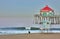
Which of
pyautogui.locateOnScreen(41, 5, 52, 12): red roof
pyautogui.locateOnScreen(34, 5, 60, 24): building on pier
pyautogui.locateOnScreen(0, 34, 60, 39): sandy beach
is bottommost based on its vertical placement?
pyautogui.locateOnScreen(0, 34, 60, 39): sandy beach

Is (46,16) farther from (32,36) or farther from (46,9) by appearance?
(32,36)

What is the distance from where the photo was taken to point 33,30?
4.04 m

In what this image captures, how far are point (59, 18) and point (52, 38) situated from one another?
619mm

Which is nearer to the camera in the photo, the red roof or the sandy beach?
the sandy beach

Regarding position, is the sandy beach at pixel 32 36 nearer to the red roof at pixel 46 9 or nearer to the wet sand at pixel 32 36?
the wet sand at pixel 32 36

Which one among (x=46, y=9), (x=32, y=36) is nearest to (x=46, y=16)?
(x=46, y=9)

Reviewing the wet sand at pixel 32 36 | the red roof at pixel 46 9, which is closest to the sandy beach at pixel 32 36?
the wet sand at pixel 32 36

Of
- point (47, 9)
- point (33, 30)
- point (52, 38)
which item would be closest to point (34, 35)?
point (33, 30)

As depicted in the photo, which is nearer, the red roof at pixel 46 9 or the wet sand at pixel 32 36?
the wet sand at pixel 32 36

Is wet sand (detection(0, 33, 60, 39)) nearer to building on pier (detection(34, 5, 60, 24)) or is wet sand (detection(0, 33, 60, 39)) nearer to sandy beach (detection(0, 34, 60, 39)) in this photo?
sandy beach (detection(0, 34, 60, 39))

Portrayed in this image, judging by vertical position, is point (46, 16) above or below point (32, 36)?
above

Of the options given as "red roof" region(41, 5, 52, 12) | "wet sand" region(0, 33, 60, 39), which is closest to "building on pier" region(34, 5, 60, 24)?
"red roof" region(41, 5, 52, 12)

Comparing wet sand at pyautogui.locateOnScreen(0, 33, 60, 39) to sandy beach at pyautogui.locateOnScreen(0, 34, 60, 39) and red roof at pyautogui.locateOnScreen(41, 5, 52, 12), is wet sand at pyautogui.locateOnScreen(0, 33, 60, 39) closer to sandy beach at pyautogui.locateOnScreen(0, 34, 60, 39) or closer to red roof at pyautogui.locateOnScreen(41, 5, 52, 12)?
sandy beach at pyautogui.locateOnScreen(0, 34, 60, 39)

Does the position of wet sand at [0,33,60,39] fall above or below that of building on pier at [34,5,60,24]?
below
